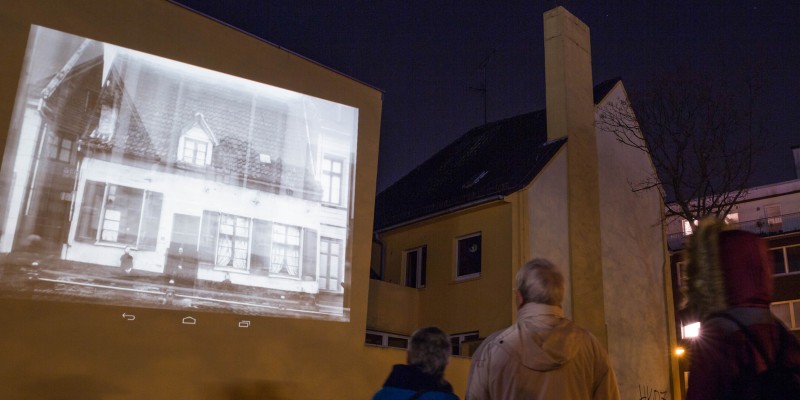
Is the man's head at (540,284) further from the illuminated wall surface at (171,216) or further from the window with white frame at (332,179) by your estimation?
the window with white frame at (332,179)

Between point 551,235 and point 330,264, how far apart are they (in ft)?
20.8

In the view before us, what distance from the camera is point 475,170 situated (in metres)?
18.1

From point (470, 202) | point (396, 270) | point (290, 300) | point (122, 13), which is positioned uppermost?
point (122, 13)

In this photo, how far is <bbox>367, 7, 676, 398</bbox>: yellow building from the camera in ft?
49.1

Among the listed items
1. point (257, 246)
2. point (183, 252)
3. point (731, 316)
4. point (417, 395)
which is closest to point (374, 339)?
point (257, 246)

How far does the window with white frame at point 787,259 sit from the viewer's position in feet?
92.5

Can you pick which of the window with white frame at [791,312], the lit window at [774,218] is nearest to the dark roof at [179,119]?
the window with white frame at [791,312]

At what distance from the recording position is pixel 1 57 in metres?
8.73

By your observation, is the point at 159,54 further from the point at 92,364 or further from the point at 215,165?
the point at 92,364

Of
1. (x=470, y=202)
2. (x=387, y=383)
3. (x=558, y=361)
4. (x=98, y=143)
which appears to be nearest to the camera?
(x=558, y=361)

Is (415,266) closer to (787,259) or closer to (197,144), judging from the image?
(197,144)

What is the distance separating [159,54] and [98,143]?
166 centimetres

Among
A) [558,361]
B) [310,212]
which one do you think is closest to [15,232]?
[310,212]

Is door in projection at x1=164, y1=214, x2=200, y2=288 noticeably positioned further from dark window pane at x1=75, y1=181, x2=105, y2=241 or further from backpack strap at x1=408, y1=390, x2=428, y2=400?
backpack strap at x1=408, y1=390, x2=428, y2=400
